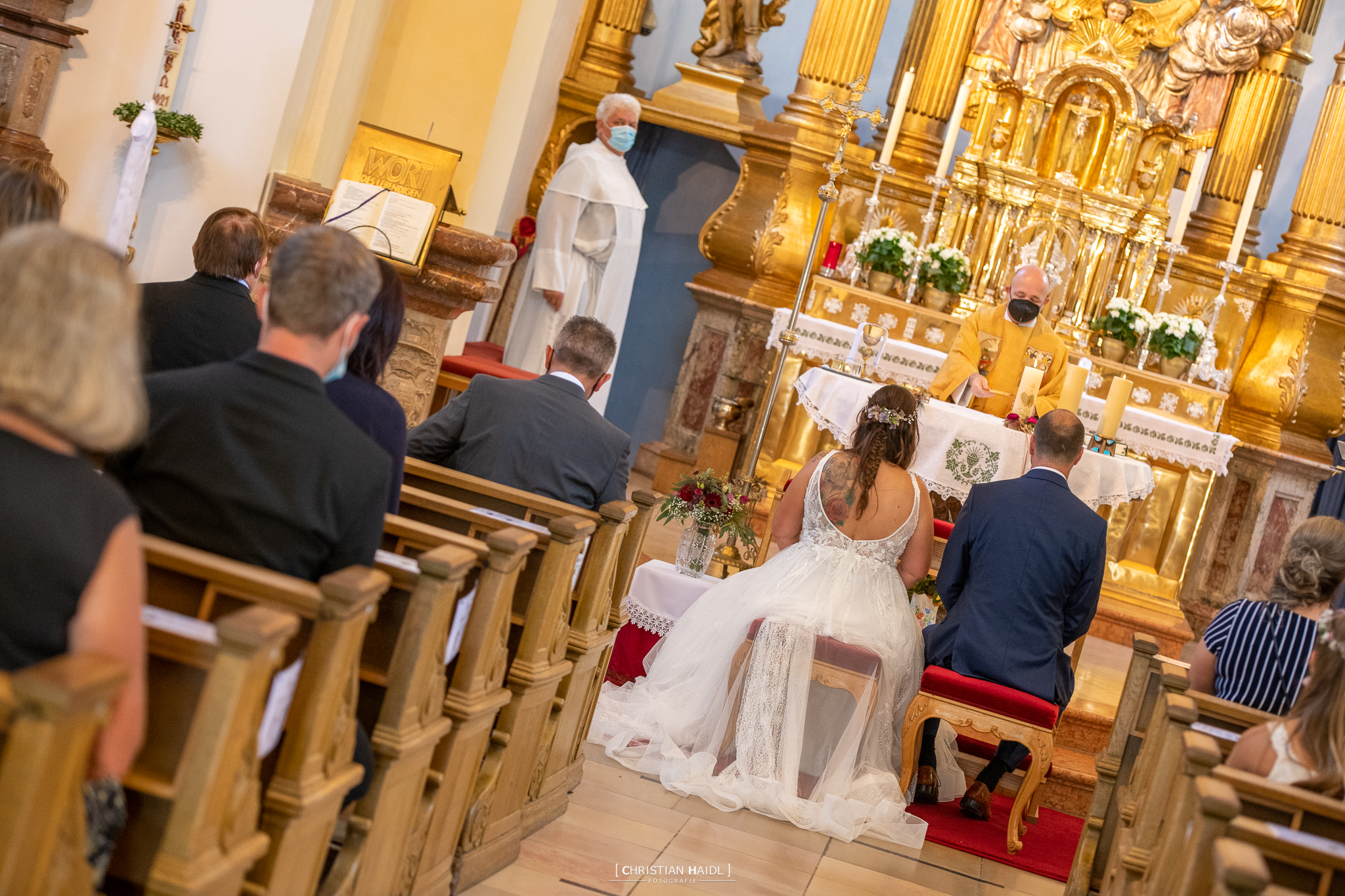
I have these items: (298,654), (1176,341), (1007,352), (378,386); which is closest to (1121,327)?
(1176,341)

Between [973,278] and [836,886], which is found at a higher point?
[973,278]

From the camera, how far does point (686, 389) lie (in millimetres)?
9734

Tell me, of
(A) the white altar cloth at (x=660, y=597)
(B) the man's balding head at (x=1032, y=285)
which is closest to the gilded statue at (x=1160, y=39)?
(B) the man's balding head at (x=1032, y=285)

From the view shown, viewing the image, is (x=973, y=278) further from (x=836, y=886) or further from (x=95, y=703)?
(x=95, y=703)

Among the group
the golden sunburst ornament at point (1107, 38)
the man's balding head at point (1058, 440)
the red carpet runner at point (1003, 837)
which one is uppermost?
the golden sunburst ornament at point (1107, 38)

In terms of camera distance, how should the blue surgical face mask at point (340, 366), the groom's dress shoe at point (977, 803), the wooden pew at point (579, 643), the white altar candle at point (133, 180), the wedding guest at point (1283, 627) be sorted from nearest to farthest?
1. the blue surgical face mask at point (340, 366)
2. the wedding guest at point (1283, 627)
3. the wooden pew at point (579, 643)
4. the groom's dress shoe at point (977, 803)
5. the white altar candle at point (133, 180)

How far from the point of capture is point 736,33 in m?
9.87

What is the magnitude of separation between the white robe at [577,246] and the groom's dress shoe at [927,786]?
3.60 m

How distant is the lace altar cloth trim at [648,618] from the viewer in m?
5.45

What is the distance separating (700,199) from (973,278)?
2.38 m

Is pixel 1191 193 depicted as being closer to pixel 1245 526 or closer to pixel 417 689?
pixel 1245 526

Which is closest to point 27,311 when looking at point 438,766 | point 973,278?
point 438,766

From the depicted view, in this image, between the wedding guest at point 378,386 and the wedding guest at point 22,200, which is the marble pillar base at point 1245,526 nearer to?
the wedding guest at point 378,386

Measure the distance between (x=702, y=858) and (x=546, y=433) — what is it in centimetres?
136
